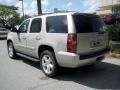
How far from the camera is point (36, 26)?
7594mm

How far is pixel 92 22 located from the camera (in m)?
6.66

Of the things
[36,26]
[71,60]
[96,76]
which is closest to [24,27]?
[36,26]

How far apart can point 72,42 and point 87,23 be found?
868 mm

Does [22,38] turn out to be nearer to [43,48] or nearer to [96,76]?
[43,48]

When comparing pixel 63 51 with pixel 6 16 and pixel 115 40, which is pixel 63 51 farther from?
pixel 6 16

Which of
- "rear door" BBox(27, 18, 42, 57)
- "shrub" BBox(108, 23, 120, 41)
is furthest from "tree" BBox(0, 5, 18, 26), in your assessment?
"rear door" BBox(27, 18, 42, 57)

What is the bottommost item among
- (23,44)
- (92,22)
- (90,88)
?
(90,88)

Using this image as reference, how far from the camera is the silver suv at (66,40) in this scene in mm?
6070

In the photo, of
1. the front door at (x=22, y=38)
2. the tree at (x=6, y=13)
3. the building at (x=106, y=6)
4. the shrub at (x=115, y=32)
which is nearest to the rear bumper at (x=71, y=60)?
the front door at (x=22, y=38)

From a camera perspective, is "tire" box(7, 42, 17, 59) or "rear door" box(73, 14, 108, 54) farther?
"tire" box(7, 42, 17, 59)

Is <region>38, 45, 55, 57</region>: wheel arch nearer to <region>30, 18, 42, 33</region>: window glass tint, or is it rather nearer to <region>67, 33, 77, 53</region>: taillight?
<region>30, 18, 42, 33</region>: window glass tint

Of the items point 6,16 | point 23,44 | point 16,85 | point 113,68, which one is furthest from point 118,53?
point 6,16

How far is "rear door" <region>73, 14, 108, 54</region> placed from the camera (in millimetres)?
6144

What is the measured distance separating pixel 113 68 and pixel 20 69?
10.7 feet
